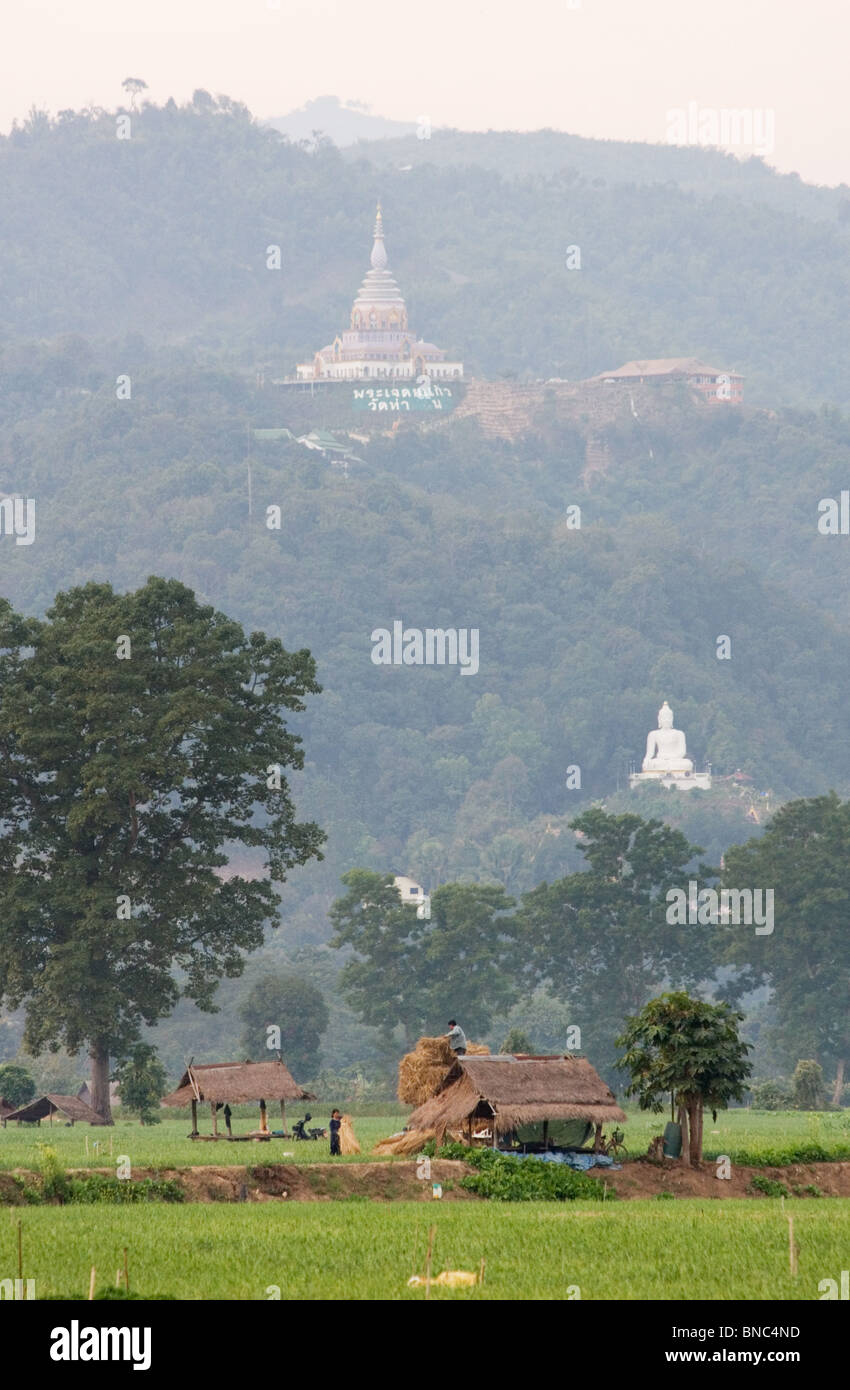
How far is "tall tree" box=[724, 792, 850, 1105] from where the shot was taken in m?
94.0

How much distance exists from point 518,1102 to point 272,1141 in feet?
26.6

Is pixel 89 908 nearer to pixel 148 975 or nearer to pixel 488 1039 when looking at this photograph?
pixel 148 975

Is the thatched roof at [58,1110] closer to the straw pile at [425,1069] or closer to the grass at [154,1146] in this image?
the grass at [154,1146]

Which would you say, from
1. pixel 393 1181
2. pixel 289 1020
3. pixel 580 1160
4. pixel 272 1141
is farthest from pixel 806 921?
pixel 393 1181

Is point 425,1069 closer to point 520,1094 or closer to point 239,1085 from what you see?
point 520,1094

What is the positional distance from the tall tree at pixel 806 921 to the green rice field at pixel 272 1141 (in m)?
27.2

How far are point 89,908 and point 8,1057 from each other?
7322 cm

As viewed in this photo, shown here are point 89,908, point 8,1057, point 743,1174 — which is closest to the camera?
point 743,1174

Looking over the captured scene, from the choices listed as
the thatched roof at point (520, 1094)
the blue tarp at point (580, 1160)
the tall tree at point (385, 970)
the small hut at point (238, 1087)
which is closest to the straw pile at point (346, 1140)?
the thatched roof at point (520, 1094)

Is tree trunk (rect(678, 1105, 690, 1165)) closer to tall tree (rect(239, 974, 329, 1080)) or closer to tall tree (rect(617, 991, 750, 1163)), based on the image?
tall tree (rect(617, 991, 750, 1163))

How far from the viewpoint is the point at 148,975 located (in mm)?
65500
